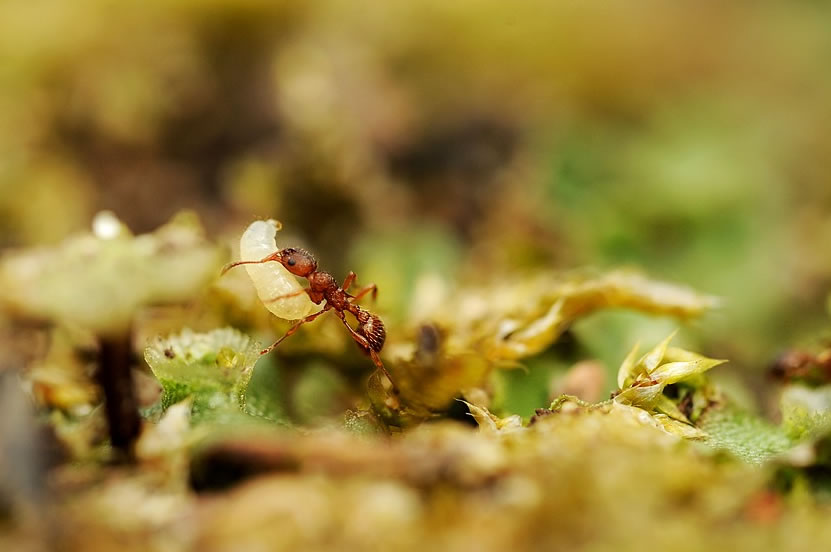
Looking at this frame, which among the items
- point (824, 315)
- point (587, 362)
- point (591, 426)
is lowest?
point (824, 315)

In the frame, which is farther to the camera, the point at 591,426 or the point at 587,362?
the point at 587,362

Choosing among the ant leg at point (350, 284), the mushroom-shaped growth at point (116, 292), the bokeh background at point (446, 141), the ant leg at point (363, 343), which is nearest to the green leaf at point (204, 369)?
the mushroom-shaped growth at point (116, 292)

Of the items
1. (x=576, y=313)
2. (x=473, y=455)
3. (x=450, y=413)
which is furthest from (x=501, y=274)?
(x=473, y=455)

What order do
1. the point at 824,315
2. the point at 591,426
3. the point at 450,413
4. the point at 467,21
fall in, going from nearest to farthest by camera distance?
1. the point at 591,426
2. the point at 450,413
3. the point at 824,315
4. the point at 467,21

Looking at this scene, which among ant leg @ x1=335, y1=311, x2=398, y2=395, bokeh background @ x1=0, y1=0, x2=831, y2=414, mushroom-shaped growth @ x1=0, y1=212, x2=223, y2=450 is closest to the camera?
mushroom-shaped growth @ x1=0, y1=212, x2=223, y2=450

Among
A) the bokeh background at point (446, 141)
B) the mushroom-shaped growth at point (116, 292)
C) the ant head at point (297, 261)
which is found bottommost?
the bokeh background at point (446, 141)

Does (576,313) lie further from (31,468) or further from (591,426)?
(31,468)

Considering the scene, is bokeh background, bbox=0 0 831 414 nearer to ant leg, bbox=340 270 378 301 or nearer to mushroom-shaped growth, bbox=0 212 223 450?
ant leg, bbox=340 270 378 301

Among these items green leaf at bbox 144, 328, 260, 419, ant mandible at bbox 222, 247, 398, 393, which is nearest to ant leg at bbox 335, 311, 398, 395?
ant mandible at bbox 222, 247, 398, 393

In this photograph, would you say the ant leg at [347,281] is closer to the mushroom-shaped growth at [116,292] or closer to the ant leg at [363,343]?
the ant leg at [363,343]
